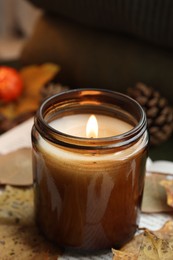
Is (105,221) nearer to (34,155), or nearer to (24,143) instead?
(34,155)

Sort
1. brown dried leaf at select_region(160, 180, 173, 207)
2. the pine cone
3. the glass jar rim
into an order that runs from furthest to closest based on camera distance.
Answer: the pine cone < brown dried leaf at select_region(160, 180, 173, 207) < the glass jar rim

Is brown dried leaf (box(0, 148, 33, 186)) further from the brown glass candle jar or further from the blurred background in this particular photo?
the blurred background

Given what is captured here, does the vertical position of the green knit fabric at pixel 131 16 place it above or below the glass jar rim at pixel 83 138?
below

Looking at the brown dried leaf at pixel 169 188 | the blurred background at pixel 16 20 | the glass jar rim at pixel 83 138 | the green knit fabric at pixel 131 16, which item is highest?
the glass jar rim at pixel 83 138

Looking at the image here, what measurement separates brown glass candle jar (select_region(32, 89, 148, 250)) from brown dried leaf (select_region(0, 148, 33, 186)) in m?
0.08

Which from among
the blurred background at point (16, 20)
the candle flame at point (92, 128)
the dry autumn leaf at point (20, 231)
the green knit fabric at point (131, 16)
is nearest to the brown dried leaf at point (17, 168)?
the dry autumn leaf at point (20, 231)

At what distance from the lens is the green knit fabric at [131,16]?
28.9 inches

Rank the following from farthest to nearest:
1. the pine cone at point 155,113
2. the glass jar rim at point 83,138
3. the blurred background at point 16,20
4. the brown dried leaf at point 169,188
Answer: the blurred background at point 16,20 < the pine cone at point 155,113 < the brown dried leaf at point 169,188 < the glass jar rim at point 83,138

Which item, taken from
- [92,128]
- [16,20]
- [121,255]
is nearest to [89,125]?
[92,128]

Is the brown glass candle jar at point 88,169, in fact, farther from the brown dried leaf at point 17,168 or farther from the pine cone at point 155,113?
the pine cone at point 155,113

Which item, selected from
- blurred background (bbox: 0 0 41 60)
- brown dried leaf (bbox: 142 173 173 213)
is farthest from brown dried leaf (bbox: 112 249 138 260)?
blurred background (bbox: 0 0 41 60)

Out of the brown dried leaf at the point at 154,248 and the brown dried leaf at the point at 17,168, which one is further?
the brown dried leaf at the point at 17,168

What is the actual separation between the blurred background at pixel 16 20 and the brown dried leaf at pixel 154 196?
2.58 ft

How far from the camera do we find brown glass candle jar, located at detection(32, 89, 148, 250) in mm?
426
